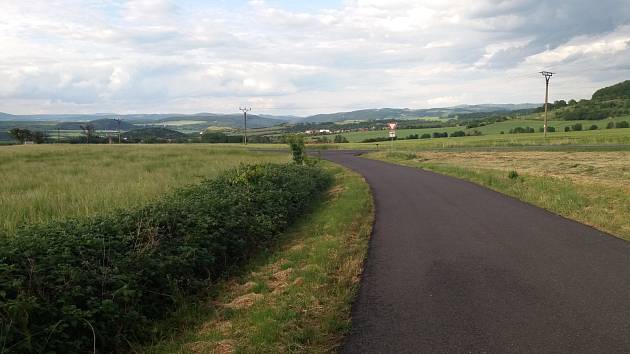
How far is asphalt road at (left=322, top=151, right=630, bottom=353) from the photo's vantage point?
15.4 feet

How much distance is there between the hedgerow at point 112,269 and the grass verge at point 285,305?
41 centimetres

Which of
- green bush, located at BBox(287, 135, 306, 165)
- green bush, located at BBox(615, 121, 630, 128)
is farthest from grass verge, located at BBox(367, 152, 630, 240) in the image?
green bush, located at BBox(615, 121, 630, 128)

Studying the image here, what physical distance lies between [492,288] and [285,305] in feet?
9.27

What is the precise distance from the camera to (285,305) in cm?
591

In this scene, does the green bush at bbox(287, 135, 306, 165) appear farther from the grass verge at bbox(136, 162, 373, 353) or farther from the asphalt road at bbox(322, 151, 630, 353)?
the grass verge at bbox(136, 162, 373, 353)

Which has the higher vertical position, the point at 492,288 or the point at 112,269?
the point at 112,269

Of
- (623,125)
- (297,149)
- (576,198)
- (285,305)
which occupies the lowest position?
(285,305)

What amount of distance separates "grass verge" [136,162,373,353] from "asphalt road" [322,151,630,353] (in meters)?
0.30

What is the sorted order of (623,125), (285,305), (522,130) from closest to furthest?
1. (285,305)
2. (623,125)
3. (522,130)

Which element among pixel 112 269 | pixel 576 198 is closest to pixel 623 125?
pixel 576 198

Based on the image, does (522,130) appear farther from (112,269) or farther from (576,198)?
(112,269)

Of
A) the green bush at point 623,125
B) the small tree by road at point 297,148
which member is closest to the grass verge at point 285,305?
the small tree by road at point 297,148

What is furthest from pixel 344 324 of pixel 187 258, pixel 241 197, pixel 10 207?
pixel 10 207

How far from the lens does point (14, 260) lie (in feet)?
16.5
